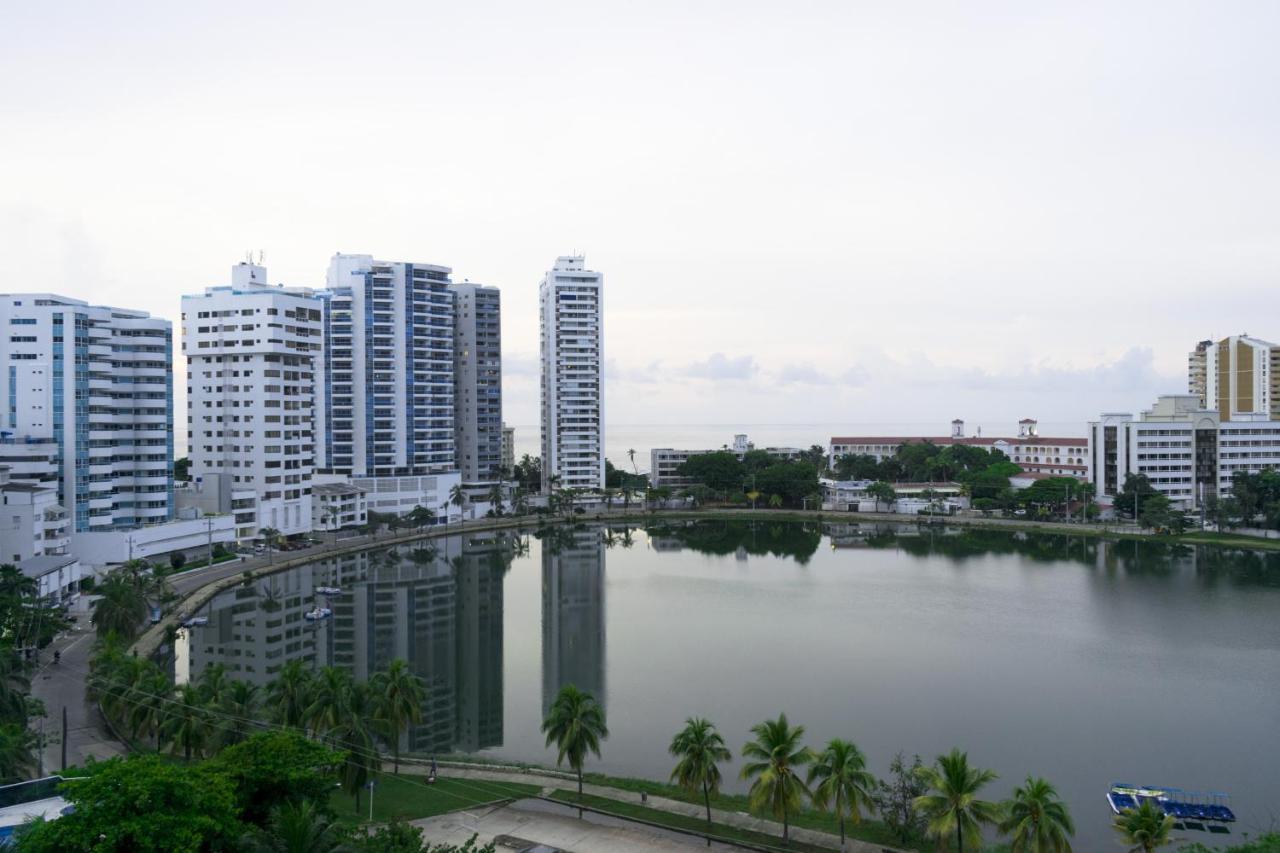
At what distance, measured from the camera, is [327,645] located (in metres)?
25.4

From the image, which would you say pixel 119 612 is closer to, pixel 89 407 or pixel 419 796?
pixel 419 796

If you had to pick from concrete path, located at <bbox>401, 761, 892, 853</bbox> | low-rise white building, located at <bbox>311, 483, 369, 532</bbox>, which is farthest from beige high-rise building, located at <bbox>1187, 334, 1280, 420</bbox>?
concrete path, located at <bbox>401, 761, 892, 853</bbox>

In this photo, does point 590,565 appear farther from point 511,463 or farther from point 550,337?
point 511,463

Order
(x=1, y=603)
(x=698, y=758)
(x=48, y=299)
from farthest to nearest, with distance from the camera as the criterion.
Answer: (x=48, y=299), (x=1, y=603), (x=698, y=758)

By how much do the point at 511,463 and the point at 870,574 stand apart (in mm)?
42292

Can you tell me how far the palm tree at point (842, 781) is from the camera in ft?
37.8

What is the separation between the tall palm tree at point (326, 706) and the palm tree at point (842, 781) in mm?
6645

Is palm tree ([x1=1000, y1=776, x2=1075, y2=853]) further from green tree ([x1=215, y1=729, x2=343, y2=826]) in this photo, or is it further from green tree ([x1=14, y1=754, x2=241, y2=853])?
green tree ([x1=14, y1=754, x2=241, y2=853])

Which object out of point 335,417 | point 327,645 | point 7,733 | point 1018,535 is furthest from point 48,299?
point 1018,535

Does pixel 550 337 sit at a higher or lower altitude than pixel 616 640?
higher

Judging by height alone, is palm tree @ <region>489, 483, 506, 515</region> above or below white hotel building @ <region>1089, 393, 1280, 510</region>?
below

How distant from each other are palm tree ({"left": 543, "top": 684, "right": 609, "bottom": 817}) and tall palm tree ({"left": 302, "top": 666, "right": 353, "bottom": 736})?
294cm

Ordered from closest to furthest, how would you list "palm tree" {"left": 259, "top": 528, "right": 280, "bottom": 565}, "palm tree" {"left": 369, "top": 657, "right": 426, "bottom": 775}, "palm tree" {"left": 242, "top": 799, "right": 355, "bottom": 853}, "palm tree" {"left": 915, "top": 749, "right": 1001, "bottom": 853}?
"palm tree" {"left": 242, "top": 799, "right": 355, "bottom": 853}, "palm tree" {"left": 915, "top": 749, "right": 1001, "bottom": 853}, "palm tree" {"left": 369, "top": 657, "right": 426, "bottom": 775}, "palm tree" {"left": 259, "top": 528, "right": 280, "bottom": 565}

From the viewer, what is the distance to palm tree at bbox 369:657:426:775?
14266 millimetres
